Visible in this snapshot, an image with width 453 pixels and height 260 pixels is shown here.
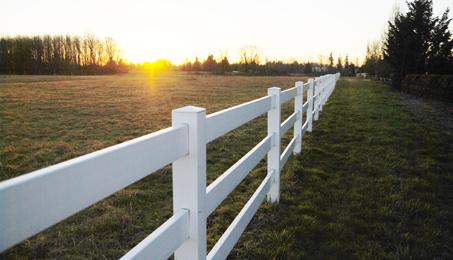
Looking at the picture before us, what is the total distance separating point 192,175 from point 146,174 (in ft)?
1.49

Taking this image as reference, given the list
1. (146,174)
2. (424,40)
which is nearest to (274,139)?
(146,174)

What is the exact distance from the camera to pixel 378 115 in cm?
1283

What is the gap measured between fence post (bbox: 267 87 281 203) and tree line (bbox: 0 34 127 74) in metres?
89.6

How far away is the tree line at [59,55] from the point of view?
269ft

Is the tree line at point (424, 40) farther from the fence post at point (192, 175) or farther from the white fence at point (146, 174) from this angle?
the fence post at point (192, 175)

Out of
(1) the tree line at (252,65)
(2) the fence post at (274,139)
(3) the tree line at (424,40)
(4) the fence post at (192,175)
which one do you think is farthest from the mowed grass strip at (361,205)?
(1) the tree line at (252,65)

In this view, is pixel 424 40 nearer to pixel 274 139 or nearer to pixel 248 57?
pixel 274 139

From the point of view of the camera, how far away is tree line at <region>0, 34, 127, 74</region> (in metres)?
81.9

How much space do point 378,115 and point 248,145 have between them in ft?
22.1

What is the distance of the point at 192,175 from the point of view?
2053 mm

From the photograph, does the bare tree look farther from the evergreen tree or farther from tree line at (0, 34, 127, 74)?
the evergreen tree

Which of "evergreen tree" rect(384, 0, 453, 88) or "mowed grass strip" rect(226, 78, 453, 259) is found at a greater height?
"evergreen tree" rect(384, 0, 453, 88)

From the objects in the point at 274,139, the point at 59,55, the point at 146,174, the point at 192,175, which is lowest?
the point at 274,139

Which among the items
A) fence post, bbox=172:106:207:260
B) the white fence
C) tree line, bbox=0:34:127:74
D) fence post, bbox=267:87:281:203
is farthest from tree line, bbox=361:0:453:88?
tree line, bbox=0:34:127:74
